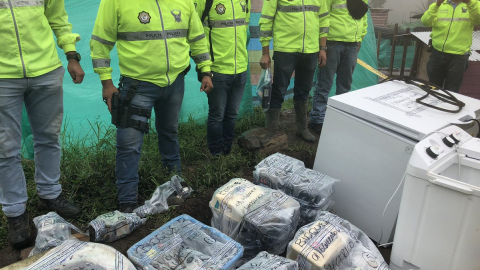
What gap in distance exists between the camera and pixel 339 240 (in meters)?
1.99

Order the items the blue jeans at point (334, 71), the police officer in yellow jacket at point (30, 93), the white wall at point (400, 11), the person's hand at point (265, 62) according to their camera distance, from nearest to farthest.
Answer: the police officer in yellow jacket at point (30, 93), the person's hand at point (265, 62), the blue jeans at point (334, 71), the white wall at point (400, 11)

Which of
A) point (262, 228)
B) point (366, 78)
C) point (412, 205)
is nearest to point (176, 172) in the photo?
point (262, 228)

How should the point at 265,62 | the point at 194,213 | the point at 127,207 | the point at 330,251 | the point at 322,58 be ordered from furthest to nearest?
the point at 322,58 < the point at 265,62 < the point at 194,213 < the point at 127,207 < the point at 330,251

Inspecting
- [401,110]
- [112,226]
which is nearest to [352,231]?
[401,110]

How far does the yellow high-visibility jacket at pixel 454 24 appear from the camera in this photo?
463 cm

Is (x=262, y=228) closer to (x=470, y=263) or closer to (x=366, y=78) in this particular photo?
(x=470, y=263)

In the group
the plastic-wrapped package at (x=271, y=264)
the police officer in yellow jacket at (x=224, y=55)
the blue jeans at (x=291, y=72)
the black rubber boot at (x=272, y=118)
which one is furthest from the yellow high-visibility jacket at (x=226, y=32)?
the plastic-wrapped package at (x=271, y=264)

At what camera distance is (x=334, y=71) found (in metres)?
4.36

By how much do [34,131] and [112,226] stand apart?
2.81 ft

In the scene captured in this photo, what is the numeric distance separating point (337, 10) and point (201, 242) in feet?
10.9

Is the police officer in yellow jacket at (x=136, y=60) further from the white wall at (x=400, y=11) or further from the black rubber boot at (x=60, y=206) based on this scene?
the white wall at (x=400, y=11)

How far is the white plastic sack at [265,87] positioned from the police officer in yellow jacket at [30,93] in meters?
1.98

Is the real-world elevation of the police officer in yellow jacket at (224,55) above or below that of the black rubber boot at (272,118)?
above

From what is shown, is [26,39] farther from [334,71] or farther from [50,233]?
[334,71]
